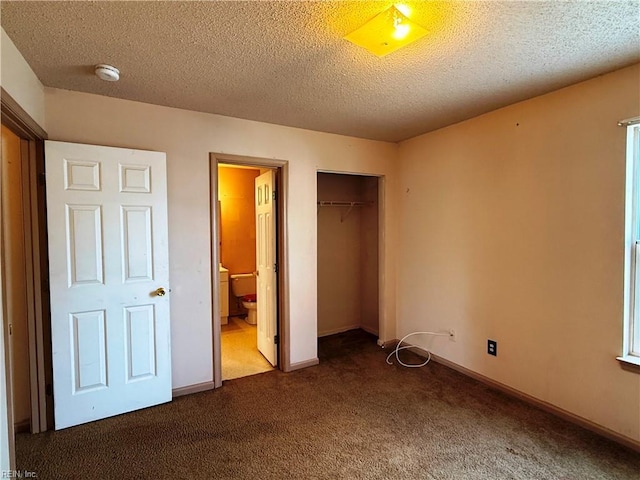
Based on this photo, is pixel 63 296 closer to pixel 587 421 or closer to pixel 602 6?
pixel 602 6

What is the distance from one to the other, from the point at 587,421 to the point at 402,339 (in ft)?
5.91

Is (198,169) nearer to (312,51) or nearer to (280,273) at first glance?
(280,273)

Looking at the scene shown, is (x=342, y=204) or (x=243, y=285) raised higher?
(x=342, y=204)

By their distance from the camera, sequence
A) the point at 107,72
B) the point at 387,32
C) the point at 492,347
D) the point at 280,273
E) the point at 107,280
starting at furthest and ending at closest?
1. the point at 280,273
2. the point at 492,347
3. the point at 107,280
4. the point at 107,72
5. the point at 387,32

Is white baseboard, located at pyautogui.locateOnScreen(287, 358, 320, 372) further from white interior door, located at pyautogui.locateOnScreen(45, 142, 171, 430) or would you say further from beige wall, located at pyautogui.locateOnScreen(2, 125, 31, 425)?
beige wall, located at pyautogui.locateOnScreen(2, 125, 31, 425)

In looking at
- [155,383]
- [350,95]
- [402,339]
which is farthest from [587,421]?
[155,383]

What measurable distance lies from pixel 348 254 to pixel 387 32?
10.6 ft

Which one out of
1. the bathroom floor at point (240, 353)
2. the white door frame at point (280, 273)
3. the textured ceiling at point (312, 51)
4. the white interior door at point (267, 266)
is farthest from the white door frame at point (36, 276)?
the white interior door at point (267, 266)

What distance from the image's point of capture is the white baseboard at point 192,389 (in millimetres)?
2756

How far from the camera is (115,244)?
2.43 meters

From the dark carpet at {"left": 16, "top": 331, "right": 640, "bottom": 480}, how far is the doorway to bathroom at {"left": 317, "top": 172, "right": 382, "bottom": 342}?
1.57m

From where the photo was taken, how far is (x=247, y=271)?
5.43 metres

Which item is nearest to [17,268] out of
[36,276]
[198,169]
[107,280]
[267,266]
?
[36,276]

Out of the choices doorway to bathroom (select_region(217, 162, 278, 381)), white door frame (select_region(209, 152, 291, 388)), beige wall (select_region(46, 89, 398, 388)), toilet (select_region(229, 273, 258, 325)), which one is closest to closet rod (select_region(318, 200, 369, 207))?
beige wall (select_region(46, 89, 398, 388))
